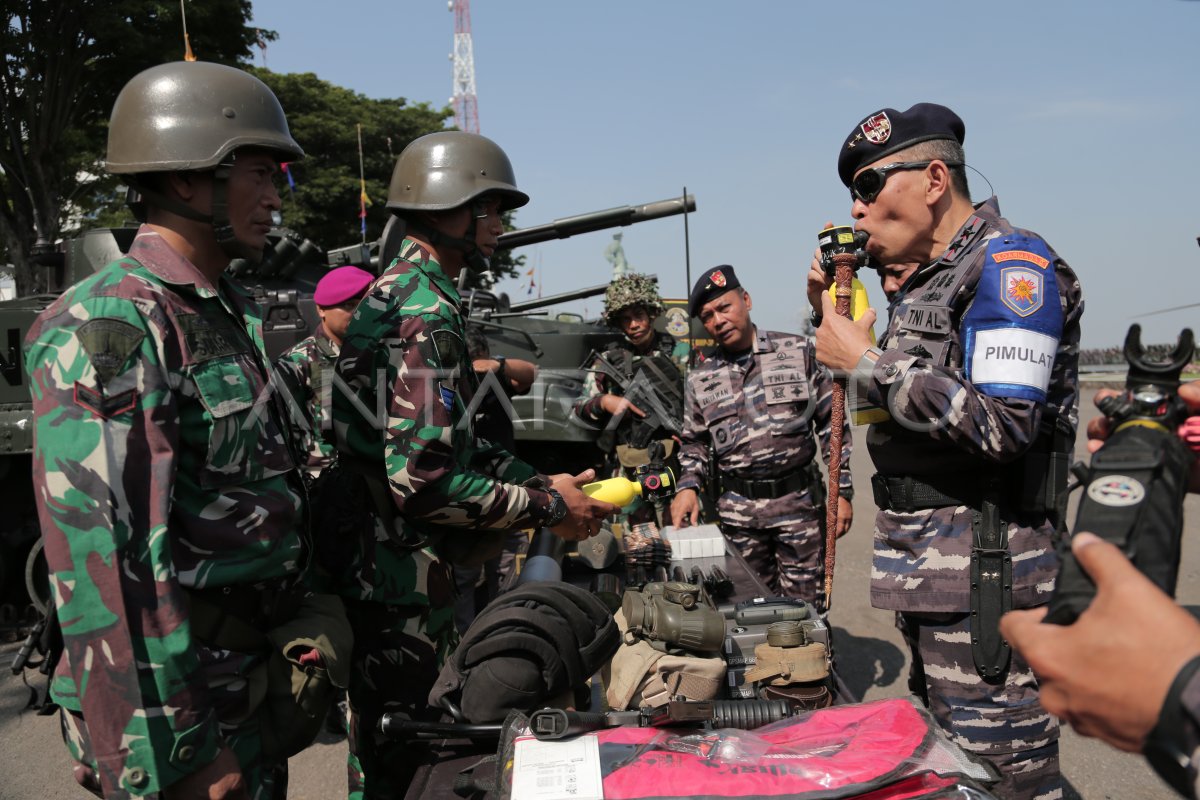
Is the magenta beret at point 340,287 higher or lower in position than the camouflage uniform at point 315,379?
higher

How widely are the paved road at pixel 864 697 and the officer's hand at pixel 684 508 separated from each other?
1285 millimetres

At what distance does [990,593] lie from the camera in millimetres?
2127

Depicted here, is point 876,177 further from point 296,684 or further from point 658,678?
point 296,684

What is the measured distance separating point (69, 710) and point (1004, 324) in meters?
2.24

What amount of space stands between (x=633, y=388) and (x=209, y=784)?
15.6ft

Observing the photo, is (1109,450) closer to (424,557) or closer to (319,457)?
(424,557)

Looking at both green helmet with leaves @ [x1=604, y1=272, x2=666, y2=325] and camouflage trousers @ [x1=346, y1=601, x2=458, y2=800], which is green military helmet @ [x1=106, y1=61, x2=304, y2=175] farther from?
green helmet with leaves @ [x1=604, y1=272, x2=666, y2=325]

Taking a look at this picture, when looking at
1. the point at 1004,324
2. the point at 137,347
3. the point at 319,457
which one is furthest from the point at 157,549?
the point at 319,457

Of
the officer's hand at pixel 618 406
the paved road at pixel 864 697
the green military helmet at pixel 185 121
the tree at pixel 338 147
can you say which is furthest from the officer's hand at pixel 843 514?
the tree at pixel 338 147

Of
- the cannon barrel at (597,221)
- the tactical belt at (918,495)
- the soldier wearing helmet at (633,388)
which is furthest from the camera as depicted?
the cannon barrel at (597,221)

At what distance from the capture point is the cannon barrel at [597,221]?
8.10 metres

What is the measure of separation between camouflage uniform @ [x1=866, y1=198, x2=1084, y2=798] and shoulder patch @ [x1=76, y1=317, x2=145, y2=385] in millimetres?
1690

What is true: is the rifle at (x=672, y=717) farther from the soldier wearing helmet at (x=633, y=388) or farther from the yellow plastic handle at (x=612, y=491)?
the soldier wearing helmet at (x=633, y=388)

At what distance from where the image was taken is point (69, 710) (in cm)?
169
